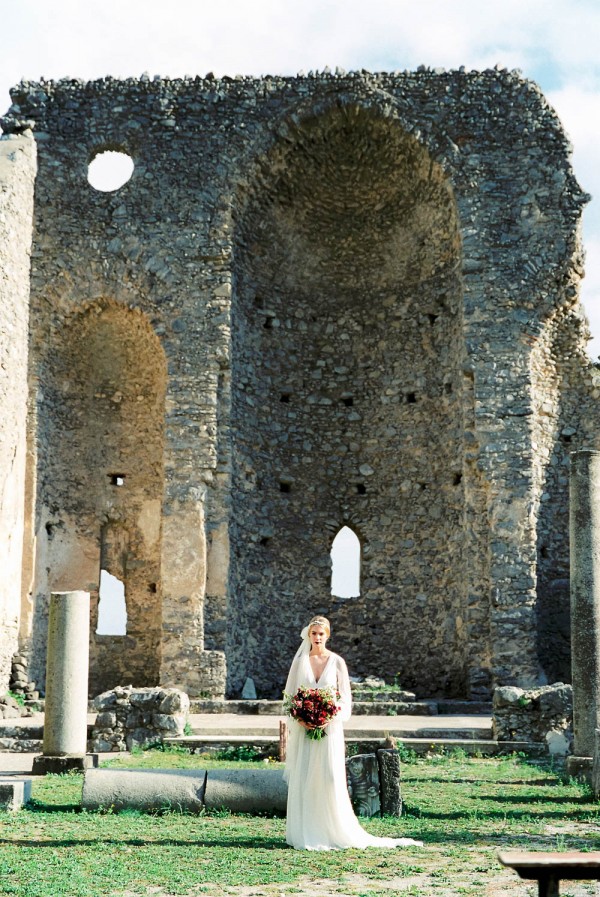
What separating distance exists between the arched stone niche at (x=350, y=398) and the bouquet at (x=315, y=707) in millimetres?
11549

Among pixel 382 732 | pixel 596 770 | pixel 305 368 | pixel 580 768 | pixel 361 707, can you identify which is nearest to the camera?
pixel 596 770

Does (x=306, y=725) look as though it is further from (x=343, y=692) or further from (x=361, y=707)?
(x=361, y=707)

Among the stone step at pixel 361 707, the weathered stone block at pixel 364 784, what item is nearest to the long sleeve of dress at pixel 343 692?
the weathered stone block at pixel 364 784

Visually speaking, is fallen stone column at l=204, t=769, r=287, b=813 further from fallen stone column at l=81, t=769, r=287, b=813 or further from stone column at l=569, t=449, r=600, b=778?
stone column at l=569, t=449, r=600, b=778

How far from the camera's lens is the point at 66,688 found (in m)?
12.1

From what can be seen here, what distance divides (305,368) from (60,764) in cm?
1230

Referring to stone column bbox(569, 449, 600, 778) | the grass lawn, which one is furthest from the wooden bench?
stone column bbox(569, 449, 600, 778)

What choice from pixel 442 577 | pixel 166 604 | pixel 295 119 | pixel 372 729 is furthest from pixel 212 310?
pixel 372 729

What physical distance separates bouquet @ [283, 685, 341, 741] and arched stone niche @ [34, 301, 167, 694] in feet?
42.1

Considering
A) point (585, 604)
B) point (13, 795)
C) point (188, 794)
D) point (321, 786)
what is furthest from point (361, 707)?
point (321, 786)

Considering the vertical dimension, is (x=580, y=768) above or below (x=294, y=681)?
below

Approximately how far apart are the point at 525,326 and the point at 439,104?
4728mm

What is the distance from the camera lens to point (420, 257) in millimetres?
22078

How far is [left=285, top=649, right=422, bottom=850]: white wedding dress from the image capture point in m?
8.18
